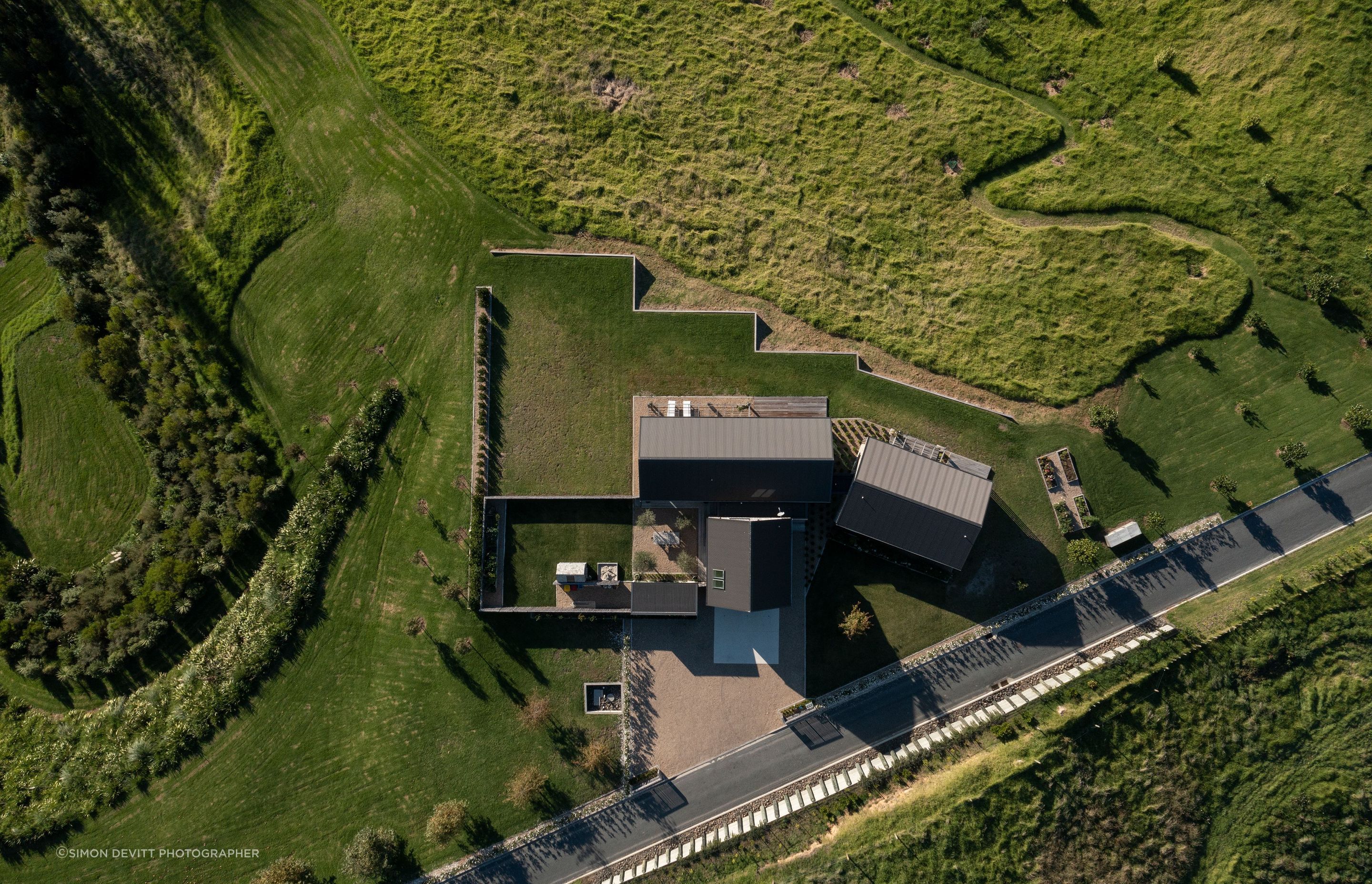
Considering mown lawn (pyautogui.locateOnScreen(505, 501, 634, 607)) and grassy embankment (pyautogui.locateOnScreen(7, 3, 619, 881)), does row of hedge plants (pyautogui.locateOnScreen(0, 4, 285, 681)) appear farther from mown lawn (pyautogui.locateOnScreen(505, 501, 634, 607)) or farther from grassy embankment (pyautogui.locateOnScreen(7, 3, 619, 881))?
mown lawn (pyautogui.locateOnScreen(505, 501, 634, 607))

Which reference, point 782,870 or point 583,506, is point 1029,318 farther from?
point 782,870

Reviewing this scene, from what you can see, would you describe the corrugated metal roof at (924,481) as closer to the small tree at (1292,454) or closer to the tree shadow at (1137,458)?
the tree shadow at (1137,458)

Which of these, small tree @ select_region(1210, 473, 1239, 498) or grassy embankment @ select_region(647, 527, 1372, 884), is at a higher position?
small tree @ select_region(1210, 473, 1239, 498)

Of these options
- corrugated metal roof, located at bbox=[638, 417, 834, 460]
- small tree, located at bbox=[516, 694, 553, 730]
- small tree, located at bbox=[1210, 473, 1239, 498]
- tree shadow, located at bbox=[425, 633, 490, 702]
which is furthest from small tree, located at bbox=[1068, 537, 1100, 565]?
tree shadow, located at bbox=[425, 633, 490, 702]

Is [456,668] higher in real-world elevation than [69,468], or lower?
lower

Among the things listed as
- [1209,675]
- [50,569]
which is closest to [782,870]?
[1209,675]

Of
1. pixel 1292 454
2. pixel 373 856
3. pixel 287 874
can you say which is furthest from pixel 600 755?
pixel 1292 454

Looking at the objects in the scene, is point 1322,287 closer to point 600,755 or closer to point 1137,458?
point 1137,458

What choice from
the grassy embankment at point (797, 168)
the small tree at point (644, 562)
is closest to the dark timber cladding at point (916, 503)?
the grassy embankment at point (797, 168)
